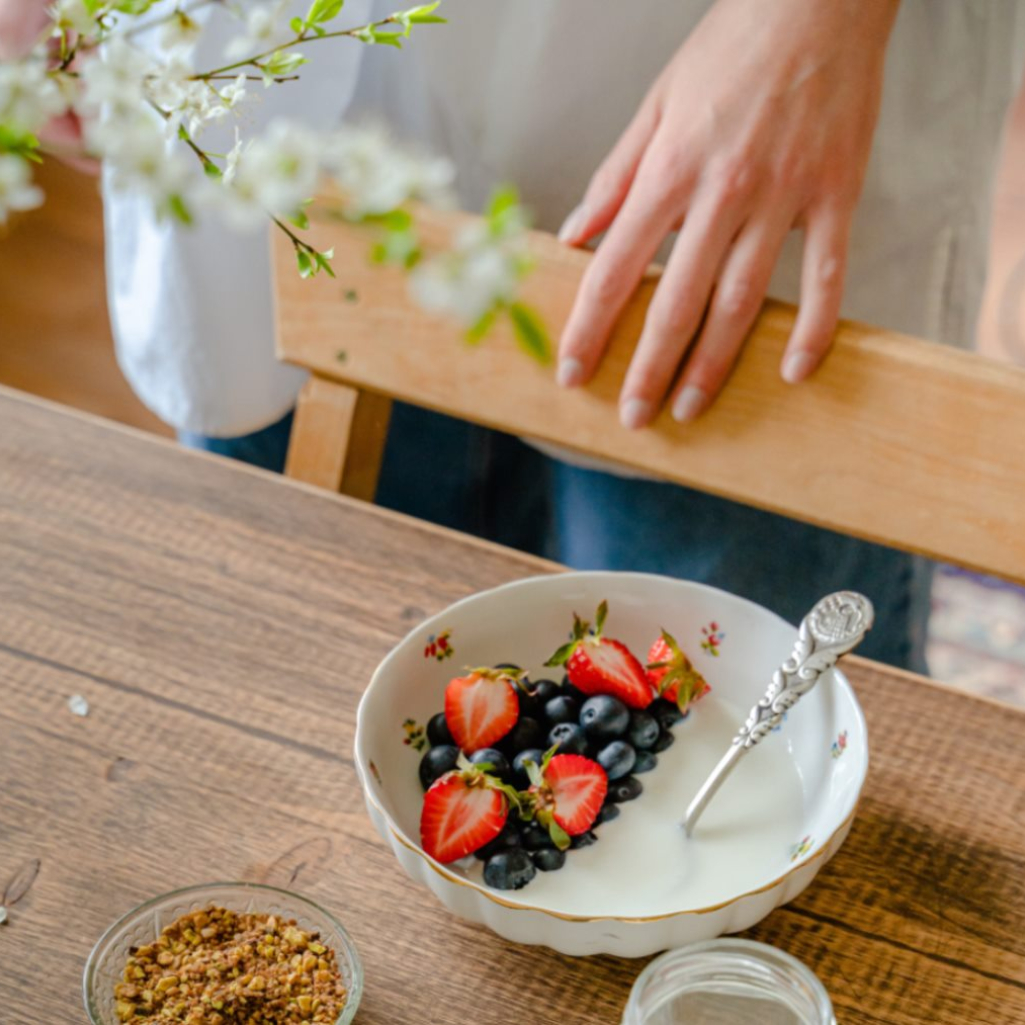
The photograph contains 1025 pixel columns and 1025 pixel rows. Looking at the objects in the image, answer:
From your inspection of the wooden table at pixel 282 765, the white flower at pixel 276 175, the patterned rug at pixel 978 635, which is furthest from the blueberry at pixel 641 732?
the patterned rug at pixel 978 635

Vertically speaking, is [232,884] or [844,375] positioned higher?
[844,375]

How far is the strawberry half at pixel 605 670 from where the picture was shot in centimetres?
64

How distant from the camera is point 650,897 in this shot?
23.0 inches

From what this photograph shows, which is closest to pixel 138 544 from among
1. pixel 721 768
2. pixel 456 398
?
pixel 456 398

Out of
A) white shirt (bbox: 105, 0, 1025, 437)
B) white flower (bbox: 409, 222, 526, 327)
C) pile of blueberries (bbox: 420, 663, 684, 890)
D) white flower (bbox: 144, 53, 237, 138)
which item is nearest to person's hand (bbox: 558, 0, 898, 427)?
white shirt (bbox: 105, 0, 1025, 437)

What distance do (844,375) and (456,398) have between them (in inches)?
10.4

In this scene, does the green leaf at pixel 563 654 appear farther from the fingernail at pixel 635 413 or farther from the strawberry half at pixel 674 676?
the fingernail at pixel 635 413

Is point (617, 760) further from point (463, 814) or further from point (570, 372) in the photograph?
point (570, 372)

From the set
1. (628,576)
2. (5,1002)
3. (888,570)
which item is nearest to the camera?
(5,1002)

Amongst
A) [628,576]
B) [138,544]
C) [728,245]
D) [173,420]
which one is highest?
[728,245]

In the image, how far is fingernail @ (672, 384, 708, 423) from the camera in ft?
2.58

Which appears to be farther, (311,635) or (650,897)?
(311,635)

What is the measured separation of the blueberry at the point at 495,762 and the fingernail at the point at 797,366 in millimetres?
311

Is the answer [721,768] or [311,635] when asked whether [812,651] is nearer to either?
[721,768]
